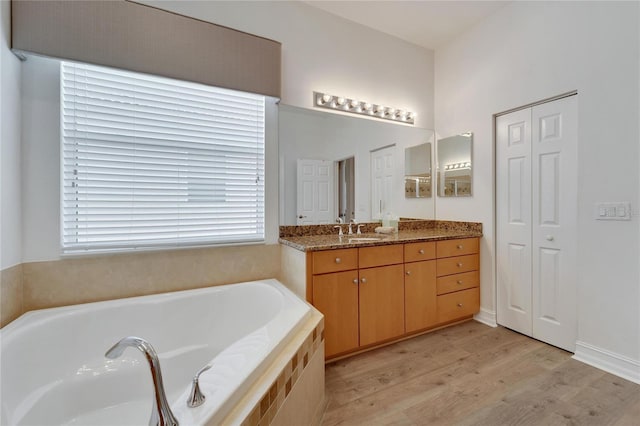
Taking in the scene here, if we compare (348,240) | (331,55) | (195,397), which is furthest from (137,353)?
(331,55)

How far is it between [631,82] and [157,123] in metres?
3.05

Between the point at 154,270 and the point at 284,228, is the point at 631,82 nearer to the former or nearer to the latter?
the point at 284,228

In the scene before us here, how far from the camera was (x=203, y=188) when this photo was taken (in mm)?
1996

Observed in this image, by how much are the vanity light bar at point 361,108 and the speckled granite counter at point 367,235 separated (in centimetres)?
108

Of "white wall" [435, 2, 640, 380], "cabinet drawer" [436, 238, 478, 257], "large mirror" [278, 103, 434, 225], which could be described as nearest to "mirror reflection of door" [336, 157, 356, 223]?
"large mirror" [278, 103, 434, 225]

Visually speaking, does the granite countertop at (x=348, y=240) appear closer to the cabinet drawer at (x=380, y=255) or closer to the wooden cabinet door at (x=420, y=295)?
the cabinet drawer at (x=380, y=255)

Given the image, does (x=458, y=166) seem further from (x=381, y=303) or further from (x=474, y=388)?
(x=474, y=388)

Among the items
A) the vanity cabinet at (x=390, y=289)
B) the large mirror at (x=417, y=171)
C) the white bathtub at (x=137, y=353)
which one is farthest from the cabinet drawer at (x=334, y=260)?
the large mirror at (x=417, y=171)

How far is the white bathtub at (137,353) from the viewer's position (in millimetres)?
1009

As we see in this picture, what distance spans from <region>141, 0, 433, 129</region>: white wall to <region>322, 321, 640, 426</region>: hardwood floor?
6.99ft

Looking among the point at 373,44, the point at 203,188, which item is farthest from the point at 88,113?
the point at 373,44

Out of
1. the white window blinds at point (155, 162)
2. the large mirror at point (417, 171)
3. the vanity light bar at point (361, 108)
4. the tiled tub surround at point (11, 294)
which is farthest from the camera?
the large mirror at point (417, 171)

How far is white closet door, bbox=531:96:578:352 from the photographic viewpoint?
198 cm

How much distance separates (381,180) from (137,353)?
2327 millimetres
